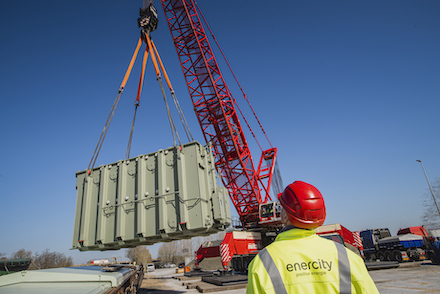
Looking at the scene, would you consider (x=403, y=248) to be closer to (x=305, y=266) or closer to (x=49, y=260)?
(x=305, y=266)

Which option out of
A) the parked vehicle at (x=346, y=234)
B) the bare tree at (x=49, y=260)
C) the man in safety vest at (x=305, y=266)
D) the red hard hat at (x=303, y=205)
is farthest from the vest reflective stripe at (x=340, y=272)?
the bare tree at (x=49, y=260)

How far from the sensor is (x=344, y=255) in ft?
4.63

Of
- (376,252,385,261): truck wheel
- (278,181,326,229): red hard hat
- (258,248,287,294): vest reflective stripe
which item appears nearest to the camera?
(258,248,287,294): vest reflective stripe

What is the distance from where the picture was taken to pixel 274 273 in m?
1.30

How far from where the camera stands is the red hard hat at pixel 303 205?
1.51m

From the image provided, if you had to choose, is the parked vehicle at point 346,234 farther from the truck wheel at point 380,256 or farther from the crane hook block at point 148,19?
the crane hook block at point 148,19

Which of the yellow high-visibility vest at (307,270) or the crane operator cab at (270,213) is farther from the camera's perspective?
the crane operator cab at (270,213)

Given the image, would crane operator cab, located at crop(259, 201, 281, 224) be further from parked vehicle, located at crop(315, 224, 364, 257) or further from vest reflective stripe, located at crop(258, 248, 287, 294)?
vest reflective stripe, located at crop(258, 248, 287, 294)

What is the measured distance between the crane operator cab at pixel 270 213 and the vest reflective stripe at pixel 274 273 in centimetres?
1719

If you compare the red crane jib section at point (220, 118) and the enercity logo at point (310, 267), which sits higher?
the red crane jib section at point (220, 118)

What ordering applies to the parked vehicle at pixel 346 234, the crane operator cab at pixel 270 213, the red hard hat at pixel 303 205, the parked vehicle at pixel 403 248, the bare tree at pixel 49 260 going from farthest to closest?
the bare tree at pixel 49 260 → the crane operator cab at pixel 270 213 → the parked vehicle at pixel 403 248 → the parked vehicle at pixel 346 234 → the red hard hat at pixel 303 205

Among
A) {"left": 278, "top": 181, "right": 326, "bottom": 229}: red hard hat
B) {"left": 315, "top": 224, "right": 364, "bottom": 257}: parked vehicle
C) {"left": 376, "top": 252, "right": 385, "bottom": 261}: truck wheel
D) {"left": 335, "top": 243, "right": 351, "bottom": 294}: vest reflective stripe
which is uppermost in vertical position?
{"left": 278, "top": 181, "right": 326, "bottom": 229}: red hard hat

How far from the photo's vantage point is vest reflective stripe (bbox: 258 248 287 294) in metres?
1.27

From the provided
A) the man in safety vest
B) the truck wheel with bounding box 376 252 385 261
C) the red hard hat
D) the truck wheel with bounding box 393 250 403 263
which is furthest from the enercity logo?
the truck wheel with bounding box 376 252 385 261
